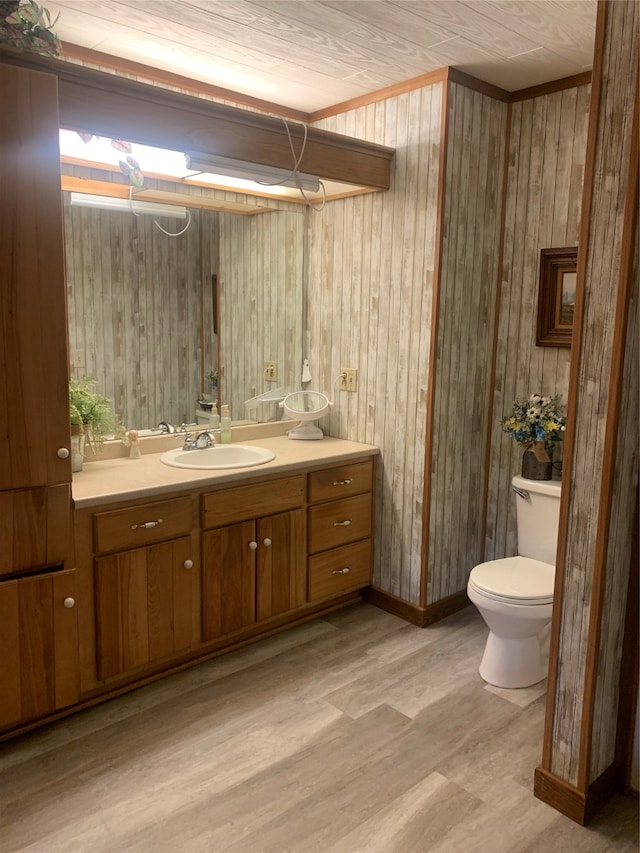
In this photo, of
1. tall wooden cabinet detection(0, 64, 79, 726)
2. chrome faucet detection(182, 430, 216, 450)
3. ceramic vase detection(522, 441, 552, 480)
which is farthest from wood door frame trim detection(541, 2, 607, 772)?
chrome faucet detection(182, 430, 216, 450)

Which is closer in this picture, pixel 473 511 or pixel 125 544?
pixel 125 544

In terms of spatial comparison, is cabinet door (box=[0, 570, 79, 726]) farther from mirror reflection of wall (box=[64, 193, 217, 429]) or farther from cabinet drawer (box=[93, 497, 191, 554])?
mirror reflection of wall (box=[64, 193, 217, 429])

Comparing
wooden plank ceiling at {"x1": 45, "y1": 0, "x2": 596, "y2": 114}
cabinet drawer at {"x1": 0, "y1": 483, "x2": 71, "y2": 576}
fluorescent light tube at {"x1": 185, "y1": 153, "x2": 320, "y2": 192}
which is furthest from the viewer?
fluorescent light tube at {"x1": 185, "y1": 153, "x2": 320, "y2": 192}

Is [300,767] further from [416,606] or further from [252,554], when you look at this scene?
[416,606]

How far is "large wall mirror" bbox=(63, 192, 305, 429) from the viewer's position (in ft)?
9.12

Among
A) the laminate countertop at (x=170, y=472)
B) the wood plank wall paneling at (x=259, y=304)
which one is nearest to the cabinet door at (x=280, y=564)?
the laminate countertop at (x=170, y=472)

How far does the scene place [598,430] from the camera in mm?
1778

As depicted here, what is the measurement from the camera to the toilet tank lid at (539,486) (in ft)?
9.22

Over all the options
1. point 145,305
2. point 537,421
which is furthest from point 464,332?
point 145,305

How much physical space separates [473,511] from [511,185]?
156 cm


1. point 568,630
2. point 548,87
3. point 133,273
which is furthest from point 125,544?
point 548,87

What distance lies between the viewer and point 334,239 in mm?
3312

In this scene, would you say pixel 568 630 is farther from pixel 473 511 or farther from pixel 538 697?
pixel 473 511

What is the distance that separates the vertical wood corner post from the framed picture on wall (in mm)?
1234
